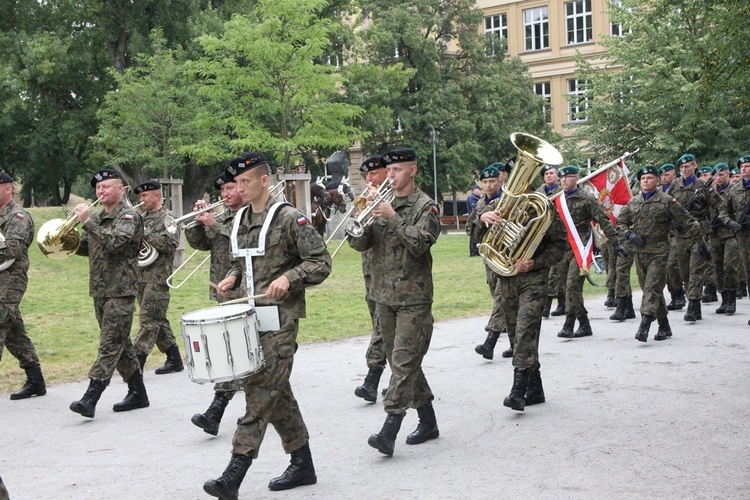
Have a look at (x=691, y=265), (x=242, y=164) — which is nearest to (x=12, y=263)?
(x=242, y=164)

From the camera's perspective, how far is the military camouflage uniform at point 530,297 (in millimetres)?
8031

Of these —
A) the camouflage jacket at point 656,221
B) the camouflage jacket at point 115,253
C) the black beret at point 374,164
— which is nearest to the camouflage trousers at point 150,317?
the camouflage jacket at point 115,253

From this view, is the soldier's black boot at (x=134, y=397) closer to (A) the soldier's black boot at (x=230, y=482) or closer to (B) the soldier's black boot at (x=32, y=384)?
(B) the soldier's black boot at (x=32, y=384)

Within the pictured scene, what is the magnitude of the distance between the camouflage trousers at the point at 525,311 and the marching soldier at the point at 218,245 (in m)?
2.41

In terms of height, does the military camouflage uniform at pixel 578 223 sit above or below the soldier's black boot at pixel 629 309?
above

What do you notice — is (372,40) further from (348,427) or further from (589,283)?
(348,427)

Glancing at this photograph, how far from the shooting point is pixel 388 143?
49250 mm

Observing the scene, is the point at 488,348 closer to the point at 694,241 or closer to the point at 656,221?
the point at 656,221

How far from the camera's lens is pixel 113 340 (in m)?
8.34

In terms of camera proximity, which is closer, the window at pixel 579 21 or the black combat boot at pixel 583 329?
the black combat boot at pixel 583 329

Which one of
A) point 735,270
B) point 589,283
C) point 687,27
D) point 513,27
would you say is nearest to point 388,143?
point 513,27

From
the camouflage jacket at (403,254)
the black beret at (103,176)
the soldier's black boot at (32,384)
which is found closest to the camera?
the camouflage jacket at (403,254)

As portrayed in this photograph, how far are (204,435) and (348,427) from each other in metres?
1.17

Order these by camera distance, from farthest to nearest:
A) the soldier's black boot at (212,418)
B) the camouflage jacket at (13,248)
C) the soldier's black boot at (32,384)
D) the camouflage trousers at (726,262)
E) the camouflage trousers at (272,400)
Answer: the camouflage trousers at (726,262)
the soldier's black boot at (32,384)
the camouflage jacket at (13,248)
the soldier's black boot at (212,418)
the camouflage trousers at (272,400)
